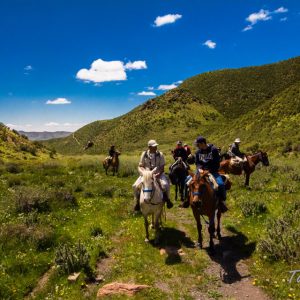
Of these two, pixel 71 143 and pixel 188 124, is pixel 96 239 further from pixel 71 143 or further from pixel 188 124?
pixel 71 143

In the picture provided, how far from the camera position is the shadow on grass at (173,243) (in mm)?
10391

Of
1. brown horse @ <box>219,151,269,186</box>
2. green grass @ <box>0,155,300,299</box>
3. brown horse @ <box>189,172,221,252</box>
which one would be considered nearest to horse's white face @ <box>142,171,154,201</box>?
brown horse @ <box>189,172,221,252</box>

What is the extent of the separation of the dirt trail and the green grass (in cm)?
11

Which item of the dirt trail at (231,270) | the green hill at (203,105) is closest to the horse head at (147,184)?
the dirt trail at (231,270)

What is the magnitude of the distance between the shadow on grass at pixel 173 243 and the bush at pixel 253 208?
313cm

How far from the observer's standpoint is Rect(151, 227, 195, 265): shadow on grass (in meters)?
10.4

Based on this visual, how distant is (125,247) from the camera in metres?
11.4

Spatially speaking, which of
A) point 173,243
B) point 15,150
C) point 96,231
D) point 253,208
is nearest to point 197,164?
point 173,243

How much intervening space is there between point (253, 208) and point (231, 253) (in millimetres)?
3888

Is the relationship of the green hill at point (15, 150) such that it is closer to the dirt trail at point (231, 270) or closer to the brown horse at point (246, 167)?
the brown horse at point (246, 167)

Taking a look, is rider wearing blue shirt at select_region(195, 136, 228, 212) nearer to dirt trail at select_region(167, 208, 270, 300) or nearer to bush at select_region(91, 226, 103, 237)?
dirt trail at select_region(167, 208, 270, 300)

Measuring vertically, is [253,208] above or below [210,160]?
below

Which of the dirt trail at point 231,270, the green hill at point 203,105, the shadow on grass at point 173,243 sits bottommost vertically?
the dirt trail at point 231,270

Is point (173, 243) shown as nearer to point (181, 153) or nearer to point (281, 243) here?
point (281, 243)
